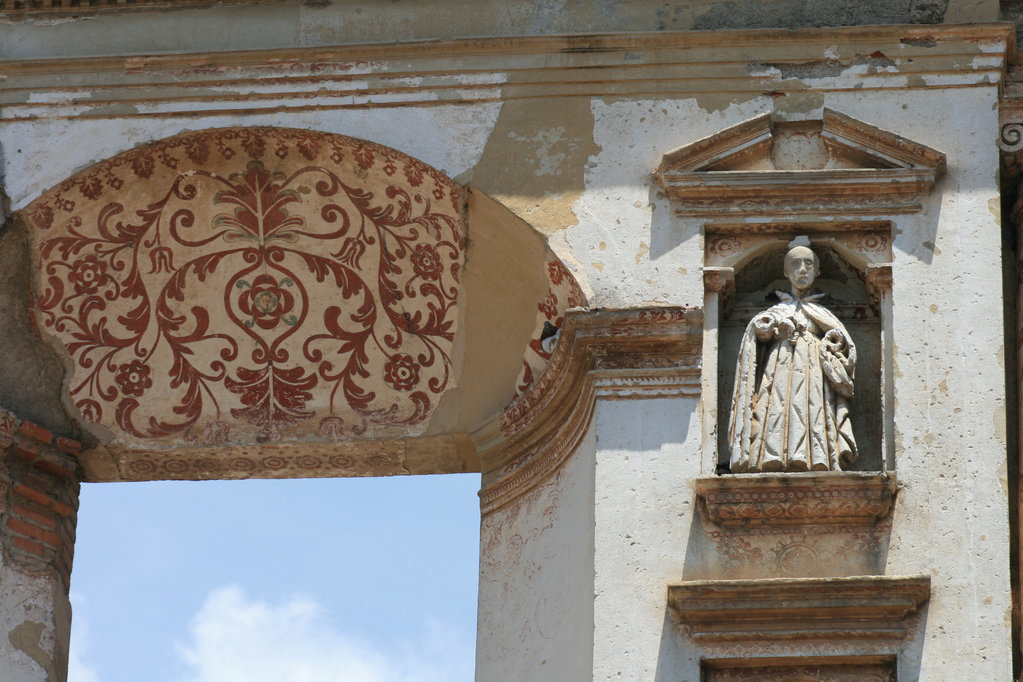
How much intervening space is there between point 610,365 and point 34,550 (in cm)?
246

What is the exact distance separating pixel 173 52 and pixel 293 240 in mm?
890

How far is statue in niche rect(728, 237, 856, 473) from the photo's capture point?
31.4 feet

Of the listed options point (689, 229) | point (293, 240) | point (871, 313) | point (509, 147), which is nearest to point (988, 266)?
point (871, 313)

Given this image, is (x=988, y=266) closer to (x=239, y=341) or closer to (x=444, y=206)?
(x=444, y=206)

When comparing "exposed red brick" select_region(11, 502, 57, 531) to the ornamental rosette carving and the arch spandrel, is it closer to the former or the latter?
the arch spandrel

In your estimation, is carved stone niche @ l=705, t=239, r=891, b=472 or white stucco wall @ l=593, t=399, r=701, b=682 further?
carved stone niche @ l=705, t=239, r=891, b=472

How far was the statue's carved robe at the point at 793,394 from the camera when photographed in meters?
9.58

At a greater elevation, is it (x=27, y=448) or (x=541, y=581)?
(x=27, y=448)

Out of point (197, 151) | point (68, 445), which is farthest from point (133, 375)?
point (197, 151)

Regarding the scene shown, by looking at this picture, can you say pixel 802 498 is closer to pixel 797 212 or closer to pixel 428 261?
pixel 797 212

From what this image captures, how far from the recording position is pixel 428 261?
1065cm

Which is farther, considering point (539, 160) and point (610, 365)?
point (539, 160)

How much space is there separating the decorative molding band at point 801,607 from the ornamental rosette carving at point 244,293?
5.96ft

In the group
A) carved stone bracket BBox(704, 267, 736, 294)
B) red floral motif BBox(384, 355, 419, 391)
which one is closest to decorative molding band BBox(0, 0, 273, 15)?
red floral motif BBox(384, 355, 419, 391)
